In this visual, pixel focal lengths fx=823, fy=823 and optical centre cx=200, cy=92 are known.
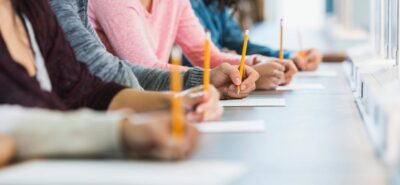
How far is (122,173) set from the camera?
3.14 ft

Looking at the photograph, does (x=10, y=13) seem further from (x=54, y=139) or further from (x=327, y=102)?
(x=327, y=102)

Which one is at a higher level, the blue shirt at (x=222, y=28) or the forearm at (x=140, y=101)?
the forearm at (x=140, y=101)

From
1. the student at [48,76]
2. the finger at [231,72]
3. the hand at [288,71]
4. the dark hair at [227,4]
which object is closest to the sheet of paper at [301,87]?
the hand at [288,71]

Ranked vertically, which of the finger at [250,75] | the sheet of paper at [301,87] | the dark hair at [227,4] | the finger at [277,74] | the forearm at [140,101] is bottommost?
the sheet of paper at [301,87]

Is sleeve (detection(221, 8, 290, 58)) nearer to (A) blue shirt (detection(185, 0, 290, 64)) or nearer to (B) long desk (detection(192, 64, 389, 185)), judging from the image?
(A) blue shirt (detection(185, 0, 290, 64))

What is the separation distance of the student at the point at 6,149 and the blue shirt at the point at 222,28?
5.74 ft

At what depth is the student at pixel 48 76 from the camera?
1340 mm

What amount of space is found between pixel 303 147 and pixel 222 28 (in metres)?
1.87

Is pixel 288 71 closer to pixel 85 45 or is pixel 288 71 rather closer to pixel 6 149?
pixel 85 45

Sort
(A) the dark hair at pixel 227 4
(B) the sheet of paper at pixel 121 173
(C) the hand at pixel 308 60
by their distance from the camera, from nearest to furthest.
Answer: (B) the sheet of paper at pixel 121 173, (C) the hand at pixel 308 60, (A) the dark hair at pixel 227 4

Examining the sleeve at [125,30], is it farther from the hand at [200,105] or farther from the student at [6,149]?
the student at [6,149]

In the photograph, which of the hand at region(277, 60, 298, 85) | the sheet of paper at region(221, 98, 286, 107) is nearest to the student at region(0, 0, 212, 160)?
the sheet of paper at region(221, 98, 286, 107)

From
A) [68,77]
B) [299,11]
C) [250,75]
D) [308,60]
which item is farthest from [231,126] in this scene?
[299,11]

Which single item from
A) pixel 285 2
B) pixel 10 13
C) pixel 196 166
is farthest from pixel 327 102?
pixel 285 2
